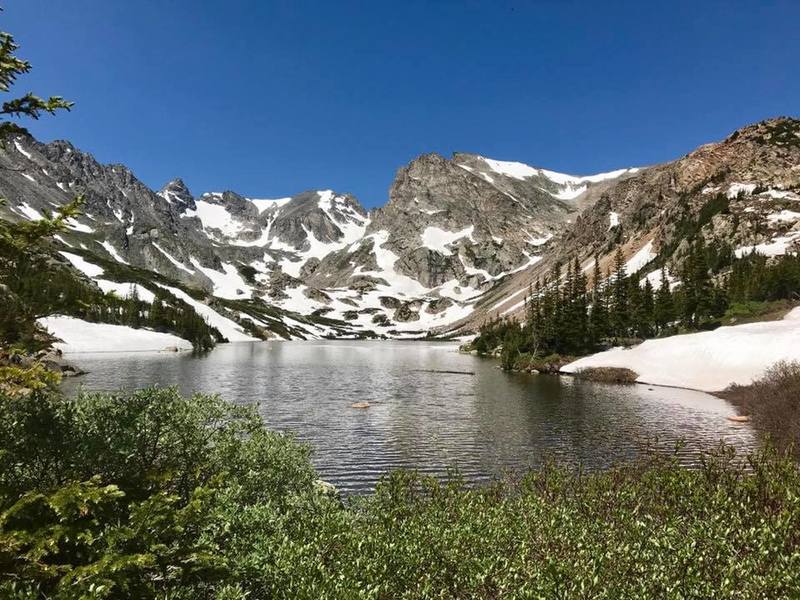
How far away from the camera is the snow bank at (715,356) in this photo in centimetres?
6397

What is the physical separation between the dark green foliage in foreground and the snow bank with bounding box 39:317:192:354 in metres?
140

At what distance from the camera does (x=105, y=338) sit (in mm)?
150125

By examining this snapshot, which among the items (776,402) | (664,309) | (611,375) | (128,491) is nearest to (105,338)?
(611,375)

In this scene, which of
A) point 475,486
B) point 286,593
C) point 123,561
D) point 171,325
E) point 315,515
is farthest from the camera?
Result: point 171,325

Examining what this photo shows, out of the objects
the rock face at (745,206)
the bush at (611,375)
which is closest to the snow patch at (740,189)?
the rock face at (745,206)

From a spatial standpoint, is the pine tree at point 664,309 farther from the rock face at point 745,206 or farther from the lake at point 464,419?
the rock face at point 745,206

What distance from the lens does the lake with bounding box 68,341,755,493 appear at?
34.0m

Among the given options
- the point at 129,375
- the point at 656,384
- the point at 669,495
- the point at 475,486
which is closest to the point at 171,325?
the point at 129,375

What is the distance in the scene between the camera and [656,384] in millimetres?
75062

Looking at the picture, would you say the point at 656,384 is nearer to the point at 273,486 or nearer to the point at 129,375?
the point at 273,486

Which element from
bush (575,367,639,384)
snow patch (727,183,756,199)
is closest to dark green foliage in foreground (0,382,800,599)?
bush (575,367,639,384)

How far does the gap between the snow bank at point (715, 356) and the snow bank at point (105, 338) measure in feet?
431

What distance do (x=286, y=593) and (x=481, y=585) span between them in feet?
12.6

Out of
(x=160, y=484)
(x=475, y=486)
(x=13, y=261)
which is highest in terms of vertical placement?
(x=13, y=261)
